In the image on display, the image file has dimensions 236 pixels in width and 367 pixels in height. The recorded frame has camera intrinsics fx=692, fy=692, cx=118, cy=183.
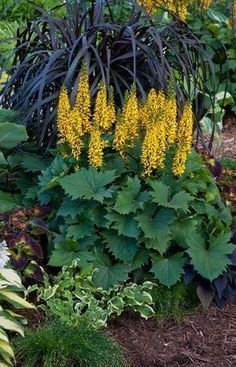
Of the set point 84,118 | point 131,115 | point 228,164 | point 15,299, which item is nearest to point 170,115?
point 131,115

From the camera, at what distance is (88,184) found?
13.4 feet

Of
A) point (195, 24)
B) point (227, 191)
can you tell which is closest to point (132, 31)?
point (227, 191)

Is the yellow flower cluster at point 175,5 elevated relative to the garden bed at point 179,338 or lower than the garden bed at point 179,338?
elevated

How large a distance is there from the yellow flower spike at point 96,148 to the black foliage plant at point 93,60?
15.0 inches

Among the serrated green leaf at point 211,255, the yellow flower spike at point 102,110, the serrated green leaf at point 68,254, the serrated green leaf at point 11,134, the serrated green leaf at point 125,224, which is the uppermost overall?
the yellow flower spike at point 102,110

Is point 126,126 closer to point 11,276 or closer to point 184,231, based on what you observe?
point 184,231

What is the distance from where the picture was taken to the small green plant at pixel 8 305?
332cm

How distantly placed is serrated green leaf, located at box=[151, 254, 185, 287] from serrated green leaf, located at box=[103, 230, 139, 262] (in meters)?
0.15

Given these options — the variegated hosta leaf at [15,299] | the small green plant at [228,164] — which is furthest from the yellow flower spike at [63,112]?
the small green plant at [228,164]

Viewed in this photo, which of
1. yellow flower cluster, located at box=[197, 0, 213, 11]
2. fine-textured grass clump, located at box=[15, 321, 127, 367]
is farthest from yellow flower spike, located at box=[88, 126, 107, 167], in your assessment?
yellow flower cluster, located at box=[197, 0, 213, 11]

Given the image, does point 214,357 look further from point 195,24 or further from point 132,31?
point 195,24

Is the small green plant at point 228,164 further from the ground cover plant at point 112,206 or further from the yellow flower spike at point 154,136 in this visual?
the yellow flower spike at point 154,136

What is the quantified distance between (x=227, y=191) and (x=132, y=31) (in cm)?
132

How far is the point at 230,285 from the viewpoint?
14.0 feet
